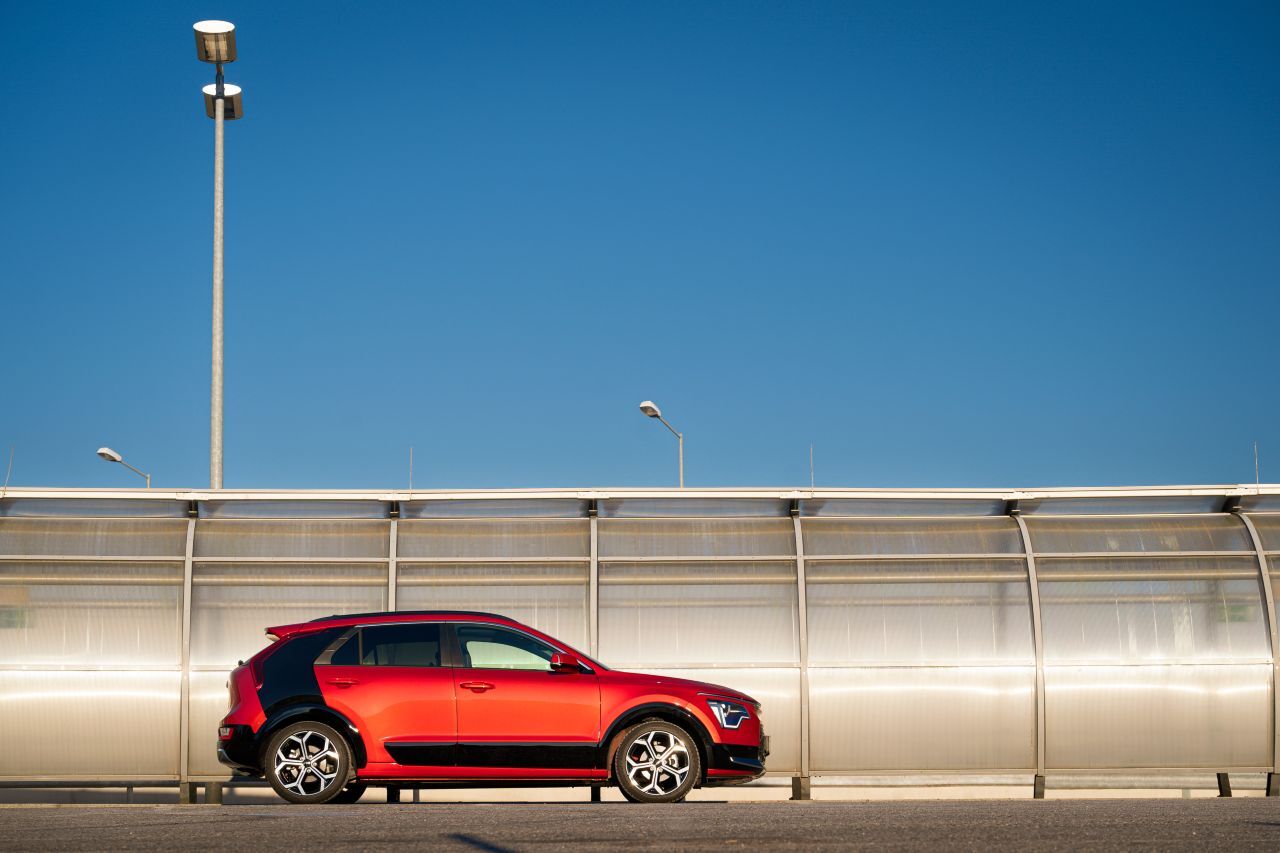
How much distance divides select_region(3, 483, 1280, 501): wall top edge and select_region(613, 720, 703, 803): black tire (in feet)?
15.7

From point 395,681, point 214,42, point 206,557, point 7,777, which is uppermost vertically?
point 214,42

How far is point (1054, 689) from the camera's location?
56.2 ft

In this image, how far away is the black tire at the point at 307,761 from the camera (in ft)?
43.5

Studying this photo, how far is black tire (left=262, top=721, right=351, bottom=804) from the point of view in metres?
13.3

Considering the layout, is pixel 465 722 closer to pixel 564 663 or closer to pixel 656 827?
pixel 564 663

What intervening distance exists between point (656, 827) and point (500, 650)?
13.5ft

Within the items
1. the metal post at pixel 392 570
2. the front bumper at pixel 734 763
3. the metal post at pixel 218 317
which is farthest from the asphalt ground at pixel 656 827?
the metal post at pixel 218 317

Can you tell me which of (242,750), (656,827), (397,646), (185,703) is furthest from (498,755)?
(185,703)

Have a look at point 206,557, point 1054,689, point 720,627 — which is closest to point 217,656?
point 206,557

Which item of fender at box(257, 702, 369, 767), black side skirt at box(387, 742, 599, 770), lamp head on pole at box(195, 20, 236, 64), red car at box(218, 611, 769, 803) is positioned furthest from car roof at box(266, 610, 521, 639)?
lamp head on pole at box(195, 20, 236, 64)

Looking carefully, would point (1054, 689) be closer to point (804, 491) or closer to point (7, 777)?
point (804, 491)

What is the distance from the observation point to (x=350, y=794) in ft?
45.6

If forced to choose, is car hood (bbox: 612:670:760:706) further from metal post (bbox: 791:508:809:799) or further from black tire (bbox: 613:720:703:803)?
metal post (bbox: 791:508:809:799)

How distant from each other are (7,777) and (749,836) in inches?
416
